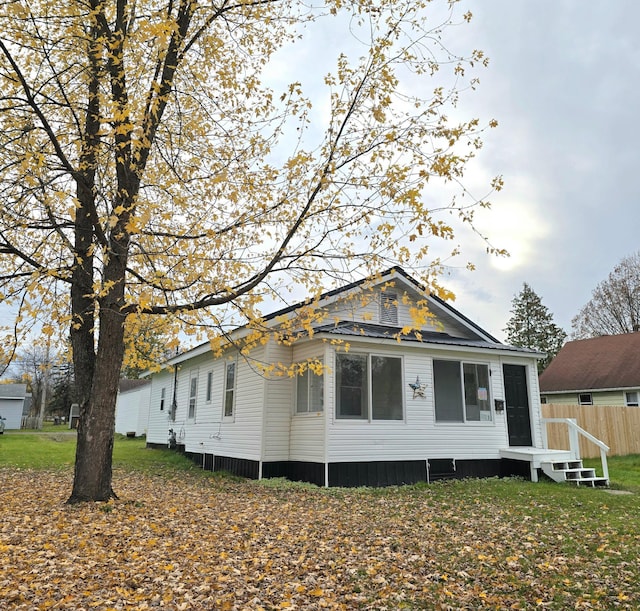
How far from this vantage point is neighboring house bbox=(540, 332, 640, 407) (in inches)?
917

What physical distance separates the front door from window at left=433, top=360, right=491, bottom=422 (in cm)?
78

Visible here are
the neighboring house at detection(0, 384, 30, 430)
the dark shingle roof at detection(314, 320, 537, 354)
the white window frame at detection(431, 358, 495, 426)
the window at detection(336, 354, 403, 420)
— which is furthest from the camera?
the neighboring house at detection(0, 384, 30, 430)

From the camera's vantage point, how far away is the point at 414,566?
17.3 feet

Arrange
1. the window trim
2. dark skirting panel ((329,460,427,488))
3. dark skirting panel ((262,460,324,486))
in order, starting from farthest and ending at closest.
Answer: the window trim < dark skirting panel ((262,460,324,486)) < dark skirting panel ((329,460,427,488))

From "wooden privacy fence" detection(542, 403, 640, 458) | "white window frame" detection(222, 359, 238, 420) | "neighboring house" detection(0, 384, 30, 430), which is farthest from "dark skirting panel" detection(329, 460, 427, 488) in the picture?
"neighboring house" detection(0, 384, 30, 430)

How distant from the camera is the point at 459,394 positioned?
1277cm

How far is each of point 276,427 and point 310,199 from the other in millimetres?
6566

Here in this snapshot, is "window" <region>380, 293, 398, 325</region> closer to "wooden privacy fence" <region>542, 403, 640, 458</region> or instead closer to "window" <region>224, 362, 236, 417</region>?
"window" <region>224, 362, 236, 417</region>

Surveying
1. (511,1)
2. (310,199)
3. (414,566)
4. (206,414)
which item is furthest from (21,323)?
(511,1)

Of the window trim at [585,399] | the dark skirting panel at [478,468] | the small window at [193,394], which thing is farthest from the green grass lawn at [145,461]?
the window trim at [585,399]

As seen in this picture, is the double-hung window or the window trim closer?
the double-hung window

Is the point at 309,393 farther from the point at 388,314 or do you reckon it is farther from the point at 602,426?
the point at 602,426

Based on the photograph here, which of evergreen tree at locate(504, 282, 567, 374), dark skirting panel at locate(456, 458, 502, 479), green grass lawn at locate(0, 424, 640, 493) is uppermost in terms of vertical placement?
evergreen tree at locate(504, 282, 567, 374)

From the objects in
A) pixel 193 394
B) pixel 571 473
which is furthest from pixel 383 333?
pixel 193 394
